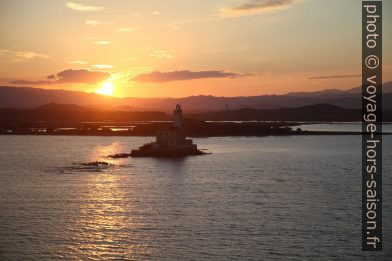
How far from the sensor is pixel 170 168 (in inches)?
2387

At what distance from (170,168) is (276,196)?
21771mm

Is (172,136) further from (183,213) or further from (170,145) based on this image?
(183,213)

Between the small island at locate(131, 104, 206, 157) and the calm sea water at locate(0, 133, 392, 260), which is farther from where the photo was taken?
the small island at locate(131, 104, 206, 157)

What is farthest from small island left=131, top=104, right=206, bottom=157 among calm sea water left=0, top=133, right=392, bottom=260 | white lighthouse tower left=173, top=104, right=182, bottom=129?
calm sea water left=0, top=133, right=392, bottom=260

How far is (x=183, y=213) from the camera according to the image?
34.1 meters

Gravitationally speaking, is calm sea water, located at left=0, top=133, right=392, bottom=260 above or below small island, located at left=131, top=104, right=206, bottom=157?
below

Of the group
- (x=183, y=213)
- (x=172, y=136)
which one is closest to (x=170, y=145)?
(x=172, y=136)

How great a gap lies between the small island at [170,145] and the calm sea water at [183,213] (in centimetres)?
1406

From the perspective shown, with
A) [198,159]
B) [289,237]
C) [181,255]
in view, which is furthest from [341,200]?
[198,159]

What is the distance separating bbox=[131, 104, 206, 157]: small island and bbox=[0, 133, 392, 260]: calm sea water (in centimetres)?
1406

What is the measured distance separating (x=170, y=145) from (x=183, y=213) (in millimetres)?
43601

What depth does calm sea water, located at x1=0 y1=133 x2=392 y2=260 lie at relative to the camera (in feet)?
83.9

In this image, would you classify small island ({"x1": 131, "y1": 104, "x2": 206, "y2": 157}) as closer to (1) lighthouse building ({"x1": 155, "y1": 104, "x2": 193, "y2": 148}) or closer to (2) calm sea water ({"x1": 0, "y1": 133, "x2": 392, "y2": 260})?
(1) lighthouse building ({"x1": 155, "y1": 104, "x2": 193, "y2": 148})

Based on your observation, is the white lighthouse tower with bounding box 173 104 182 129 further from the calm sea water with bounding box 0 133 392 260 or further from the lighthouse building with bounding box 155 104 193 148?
the calm sea water with bounding box 0 133 392 260
